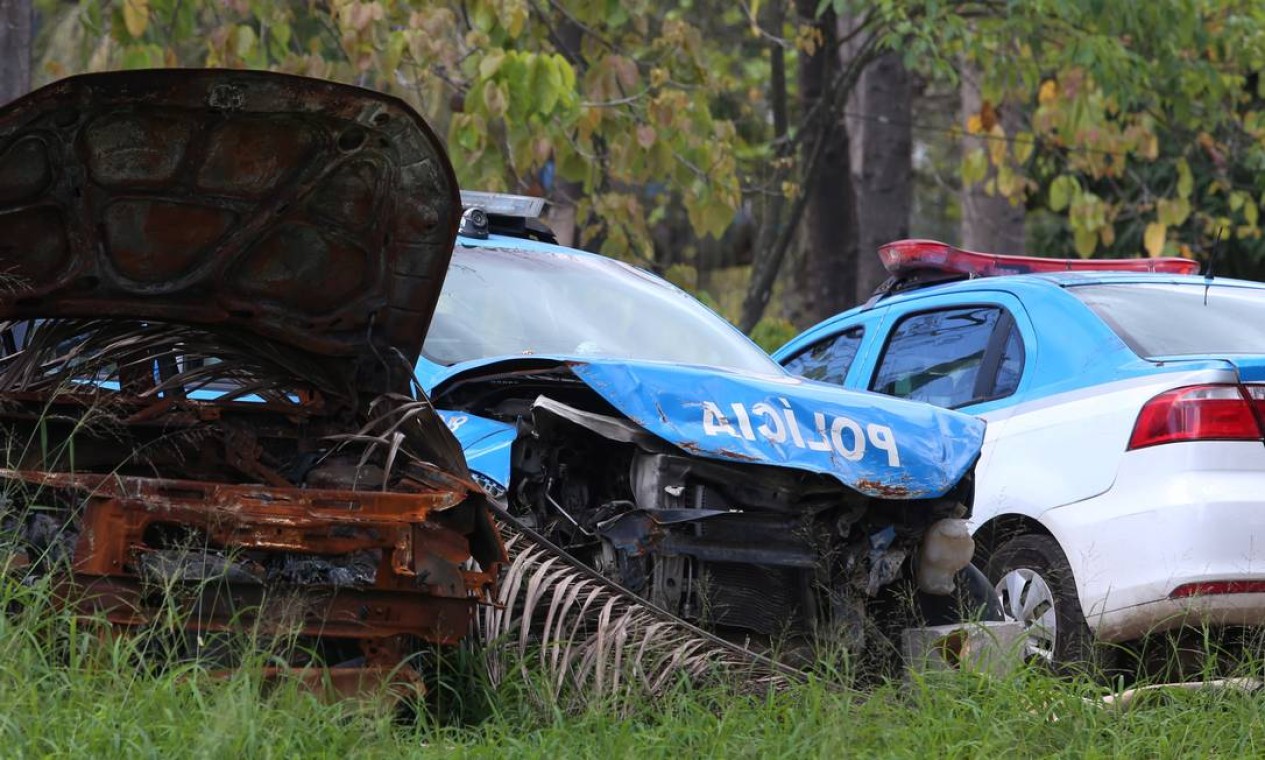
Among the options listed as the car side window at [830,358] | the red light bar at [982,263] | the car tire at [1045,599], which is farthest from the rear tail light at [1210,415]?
the car side window at [830,358]

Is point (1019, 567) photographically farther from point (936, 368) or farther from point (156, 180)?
point (156, 180)

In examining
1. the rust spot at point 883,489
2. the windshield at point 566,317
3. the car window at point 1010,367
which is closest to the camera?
the rust spot at point 883,489

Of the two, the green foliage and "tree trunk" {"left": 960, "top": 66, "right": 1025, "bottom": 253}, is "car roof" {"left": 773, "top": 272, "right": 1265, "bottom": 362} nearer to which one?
the green foliage

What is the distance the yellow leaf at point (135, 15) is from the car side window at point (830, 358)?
4066 millimetres

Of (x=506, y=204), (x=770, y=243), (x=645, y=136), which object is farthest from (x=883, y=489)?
(x=770, y=243)

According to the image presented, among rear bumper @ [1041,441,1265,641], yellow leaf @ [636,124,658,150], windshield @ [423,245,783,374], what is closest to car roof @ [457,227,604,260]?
windshield @ [423,245,783,374]

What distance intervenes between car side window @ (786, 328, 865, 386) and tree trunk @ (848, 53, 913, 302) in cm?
547

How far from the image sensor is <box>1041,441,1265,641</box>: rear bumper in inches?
212

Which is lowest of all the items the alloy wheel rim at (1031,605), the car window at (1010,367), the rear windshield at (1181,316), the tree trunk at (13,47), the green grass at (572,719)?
the alloy wheel rim at (1031,605)

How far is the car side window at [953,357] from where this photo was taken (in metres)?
6.76

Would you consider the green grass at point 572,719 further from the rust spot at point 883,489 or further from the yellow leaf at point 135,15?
the yellow leaf at point 135,15

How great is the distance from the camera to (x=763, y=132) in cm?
2078

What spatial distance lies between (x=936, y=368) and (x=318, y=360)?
10.7ft

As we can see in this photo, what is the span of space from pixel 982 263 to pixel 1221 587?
109 inches
